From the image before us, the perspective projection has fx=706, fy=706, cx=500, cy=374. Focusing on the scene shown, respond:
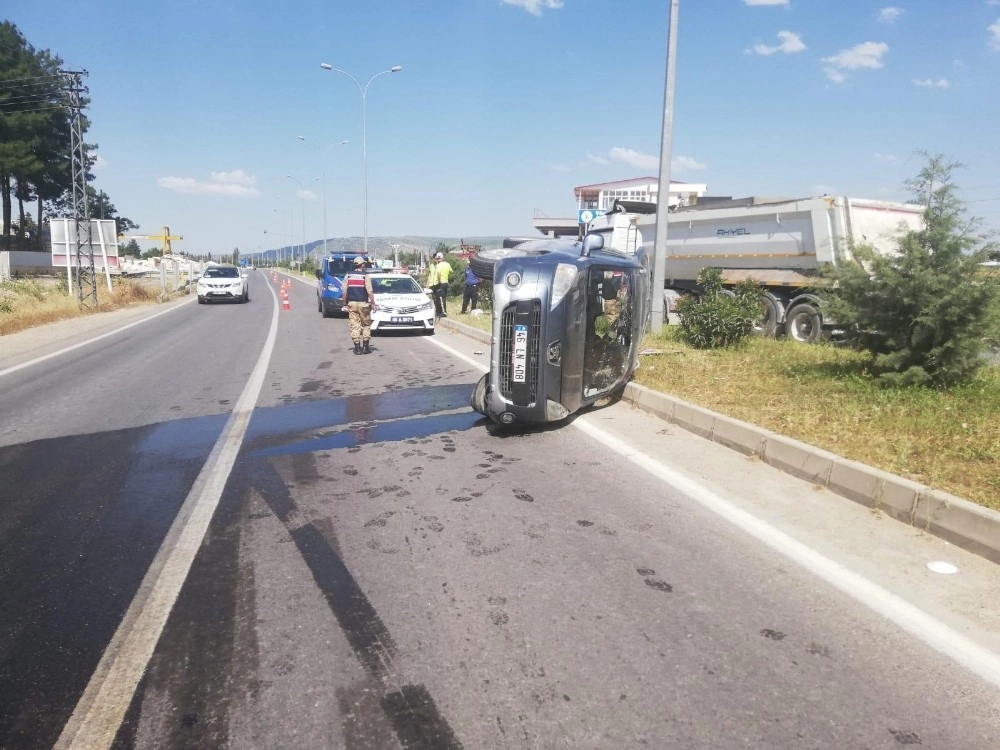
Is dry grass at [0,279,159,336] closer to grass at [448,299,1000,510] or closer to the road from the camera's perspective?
the road

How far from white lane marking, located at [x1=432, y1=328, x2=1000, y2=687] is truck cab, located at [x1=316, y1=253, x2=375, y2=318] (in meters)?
17.3

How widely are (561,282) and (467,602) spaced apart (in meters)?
3.74

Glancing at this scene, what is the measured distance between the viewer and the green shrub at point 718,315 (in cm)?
1122

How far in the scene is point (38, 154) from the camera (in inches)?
2329

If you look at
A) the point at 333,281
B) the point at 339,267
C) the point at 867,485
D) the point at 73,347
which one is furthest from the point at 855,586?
the point at 339,267

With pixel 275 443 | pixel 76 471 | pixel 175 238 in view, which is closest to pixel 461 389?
pixel 275 443

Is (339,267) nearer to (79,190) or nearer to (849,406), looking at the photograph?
(79,190)

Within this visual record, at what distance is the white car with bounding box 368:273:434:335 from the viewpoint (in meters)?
16.6

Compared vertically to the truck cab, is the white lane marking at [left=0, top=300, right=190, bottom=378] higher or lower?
A: lower

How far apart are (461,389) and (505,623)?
637cm

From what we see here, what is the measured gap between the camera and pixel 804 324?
13.4 metres

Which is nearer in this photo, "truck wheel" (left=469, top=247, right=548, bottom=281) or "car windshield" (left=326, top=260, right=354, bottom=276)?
"truck wheel" (left=469, top=247, right=548, bottom=281)

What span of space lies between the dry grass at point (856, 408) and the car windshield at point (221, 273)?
975 inches

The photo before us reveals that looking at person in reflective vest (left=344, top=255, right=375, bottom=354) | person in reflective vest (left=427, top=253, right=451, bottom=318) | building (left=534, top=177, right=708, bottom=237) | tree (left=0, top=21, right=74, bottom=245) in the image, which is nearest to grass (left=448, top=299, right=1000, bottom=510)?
person in reflective vest (left=344, top=255, right=375, bottom=354)
